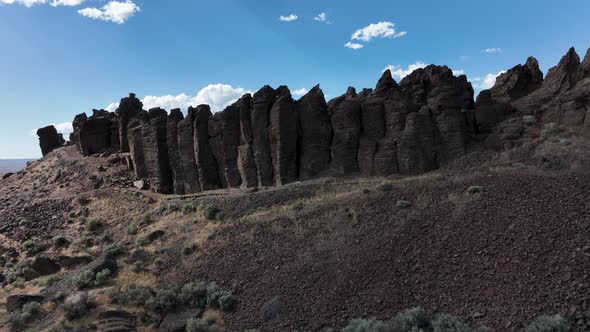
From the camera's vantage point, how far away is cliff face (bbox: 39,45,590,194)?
2867cm

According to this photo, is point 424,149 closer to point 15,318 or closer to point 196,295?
point 196,295

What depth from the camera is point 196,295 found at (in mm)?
20078

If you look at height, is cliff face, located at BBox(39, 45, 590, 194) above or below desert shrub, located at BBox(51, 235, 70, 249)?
above

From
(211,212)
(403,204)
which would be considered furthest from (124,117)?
(403,204)

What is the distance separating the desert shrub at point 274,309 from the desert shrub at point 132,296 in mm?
6166

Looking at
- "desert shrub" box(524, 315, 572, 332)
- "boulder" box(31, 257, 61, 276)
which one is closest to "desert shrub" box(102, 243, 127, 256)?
"boulder" box(31, 257, 61, 276)

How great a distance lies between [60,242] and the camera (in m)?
32.3

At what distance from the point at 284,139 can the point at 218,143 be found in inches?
323

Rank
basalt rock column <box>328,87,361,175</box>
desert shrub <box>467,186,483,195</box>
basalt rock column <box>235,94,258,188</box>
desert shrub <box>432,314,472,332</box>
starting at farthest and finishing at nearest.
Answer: basalt rock column <box>235,94,258,188</box> < basalt rock column <box>328,87,361,175</box> < desert shrub <box>467,186,483,195</box> < desert shrub <box>432,314,472,332</box>

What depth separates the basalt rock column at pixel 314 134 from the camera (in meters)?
32.9

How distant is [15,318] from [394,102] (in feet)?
86.5

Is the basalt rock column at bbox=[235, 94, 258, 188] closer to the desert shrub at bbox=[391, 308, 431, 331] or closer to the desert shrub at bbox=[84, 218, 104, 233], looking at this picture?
the desert shrub at bbox=[84, 218, 104, 233]

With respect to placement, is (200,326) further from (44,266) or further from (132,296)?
(44,266)

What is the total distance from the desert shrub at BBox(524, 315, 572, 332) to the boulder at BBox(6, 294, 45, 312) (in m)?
23.0
